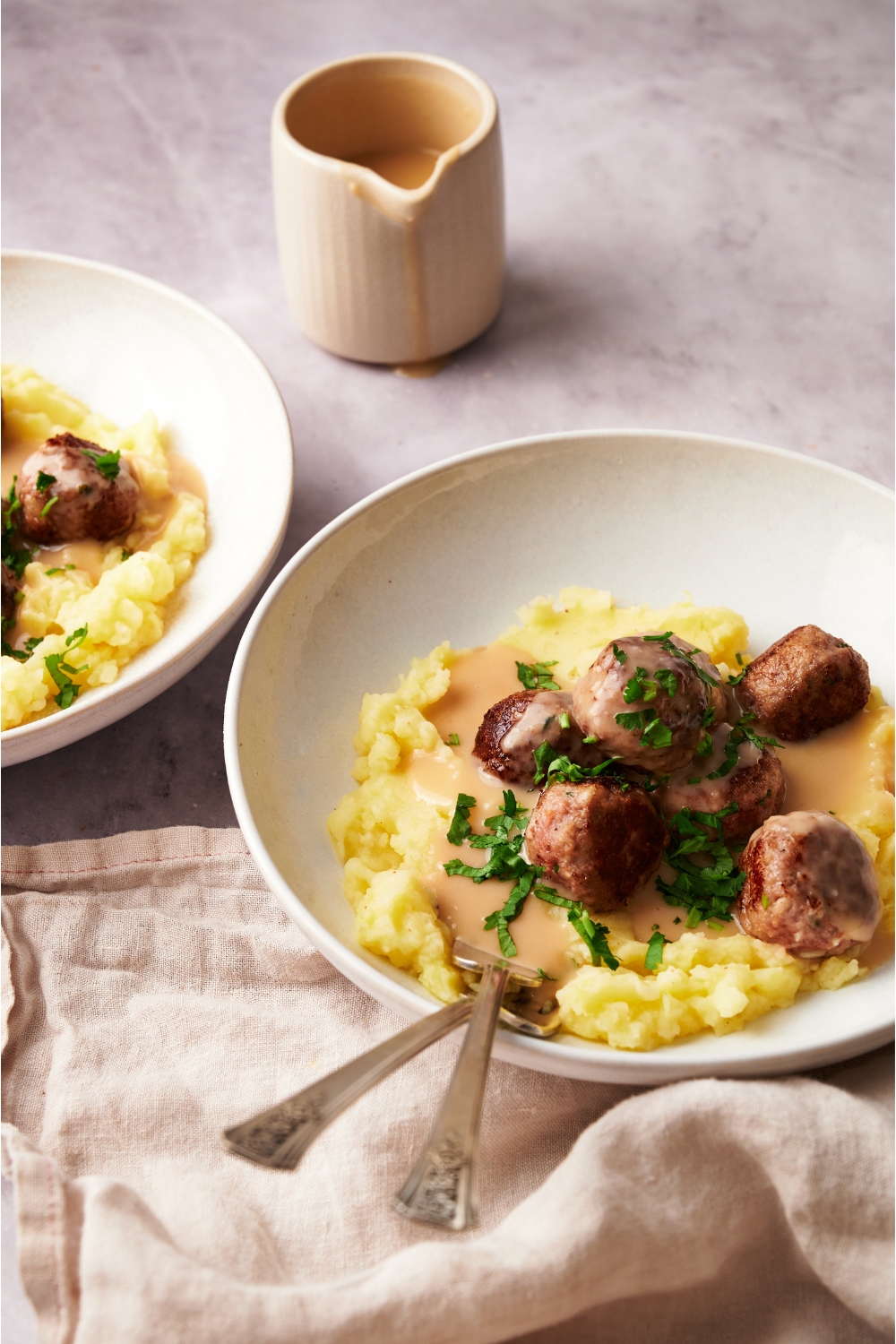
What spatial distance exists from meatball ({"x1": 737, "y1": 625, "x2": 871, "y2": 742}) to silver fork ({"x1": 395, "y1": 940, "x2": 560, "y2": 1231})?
1.31 m

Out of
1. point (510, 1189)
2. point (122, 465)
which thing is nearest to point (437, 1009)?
point (510, 1189)

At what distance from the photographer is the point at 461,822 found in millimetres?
3361

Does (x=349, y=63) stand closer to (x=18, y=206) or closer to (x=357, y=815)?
(x=18, y=206)

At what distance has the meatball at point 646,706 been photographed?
3131mm

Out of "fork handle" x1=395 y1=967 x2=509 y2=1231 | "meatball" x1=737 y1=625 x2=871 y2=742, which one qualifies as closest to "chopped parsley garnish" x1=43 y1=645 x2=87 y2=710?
"fork handle" x1=395 y1=967 x2=509 y2=1231

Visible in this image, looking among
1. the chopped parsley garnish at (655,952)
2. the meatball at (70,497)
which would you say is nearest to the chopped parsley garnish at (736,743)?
the chopped parsley garnish at (655,952)

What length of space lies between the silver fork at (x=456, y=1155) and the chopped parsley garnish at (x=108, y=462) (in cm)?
237

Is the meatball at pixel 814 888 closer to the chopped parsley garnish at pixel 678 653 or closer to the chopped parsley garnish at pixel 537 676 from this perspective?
the chopped parsley garnish at pixel 678 653

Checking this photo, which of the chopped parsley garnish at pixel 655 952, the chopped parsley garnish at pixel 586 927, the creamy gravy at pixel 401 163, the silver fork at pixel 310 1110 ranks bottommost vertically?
the chopped parsley garnish at pixel 655 952

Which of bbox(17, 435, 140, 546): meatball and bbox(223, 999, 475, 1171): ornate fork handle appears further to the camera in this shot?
bbox(17, 435, 140, 546): meatball

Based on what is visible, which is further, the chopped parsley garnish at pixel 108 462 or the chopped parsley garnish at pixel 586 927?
the chopped parsley garnish at pixel 108 462

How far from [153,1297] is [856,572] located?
2888 mm

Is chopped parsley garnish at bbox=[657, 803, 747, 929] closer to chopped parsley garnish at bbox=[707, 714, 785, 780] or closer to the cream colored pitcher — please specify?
chopped parsley garnish at bbox=[707, 714, 785, 780]

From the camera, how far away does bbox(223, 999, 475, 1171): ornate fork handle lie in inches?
96.0
